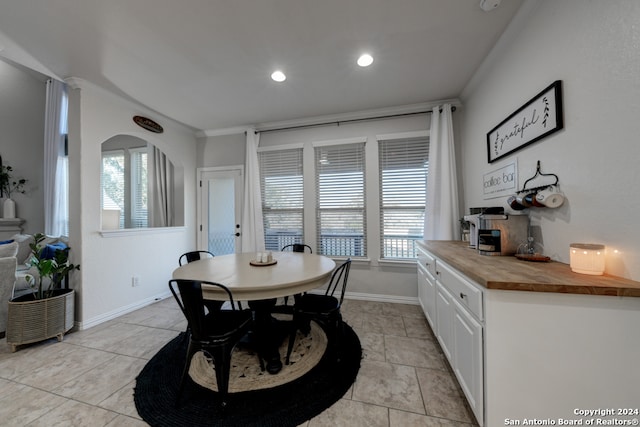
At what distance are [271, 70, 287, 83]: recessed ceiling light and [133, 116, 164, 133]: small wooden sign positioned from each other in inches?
81.9

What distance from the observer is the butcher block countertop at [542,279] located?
3.23 ft

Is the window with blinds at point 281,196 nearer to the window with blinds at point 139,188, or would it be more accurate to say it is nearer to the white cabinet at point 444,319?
the white cabinet at point 444,319

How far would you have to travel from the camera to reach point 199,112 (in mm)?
3326

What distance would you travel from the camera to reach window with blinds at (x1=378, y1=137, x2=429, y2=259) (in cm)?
321

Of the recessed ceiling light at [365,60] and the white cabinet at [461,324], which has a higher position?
the recessed ceiling light at [365,60]

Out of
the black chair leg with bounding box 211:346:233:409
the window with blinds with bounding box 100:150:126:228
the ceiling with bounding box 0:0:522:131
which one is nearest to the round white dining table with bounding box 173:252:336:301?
the black chair leg with bounding box 211:346:233:409

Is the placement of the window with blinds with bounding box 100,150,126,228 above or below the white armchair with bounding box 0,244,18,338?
above

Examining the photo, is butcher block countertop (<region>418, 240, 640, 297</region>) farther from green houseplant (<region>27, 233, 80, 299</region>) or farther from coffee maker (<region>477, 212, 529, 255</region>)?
green houseplant (<region>27, 233, 80, 299</region>)

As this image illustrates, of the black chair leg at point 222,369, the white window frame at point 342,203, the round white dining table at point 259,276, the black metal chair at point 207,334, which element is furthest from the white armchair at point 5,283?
the white window frame at point 342,203

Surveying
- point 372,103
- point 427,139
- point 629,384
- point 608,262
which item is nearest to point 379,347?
point 629,384

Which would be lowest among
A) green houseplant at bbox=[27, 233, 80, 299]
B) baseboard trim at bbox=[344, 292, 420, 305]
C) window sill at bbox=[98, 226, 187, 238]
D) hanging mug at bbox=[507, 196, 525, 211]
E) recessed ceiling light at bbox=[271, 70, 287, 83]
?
baseboard trim at bbox=[344, 292, 420, 305]

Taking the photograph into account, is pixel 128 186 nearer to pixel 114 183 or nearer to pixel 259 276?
pixel 114 183

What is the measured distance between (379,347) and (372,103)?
294 cm

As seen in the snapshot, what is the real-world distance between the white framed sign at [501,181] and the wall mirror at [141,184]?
4449 millimetres
